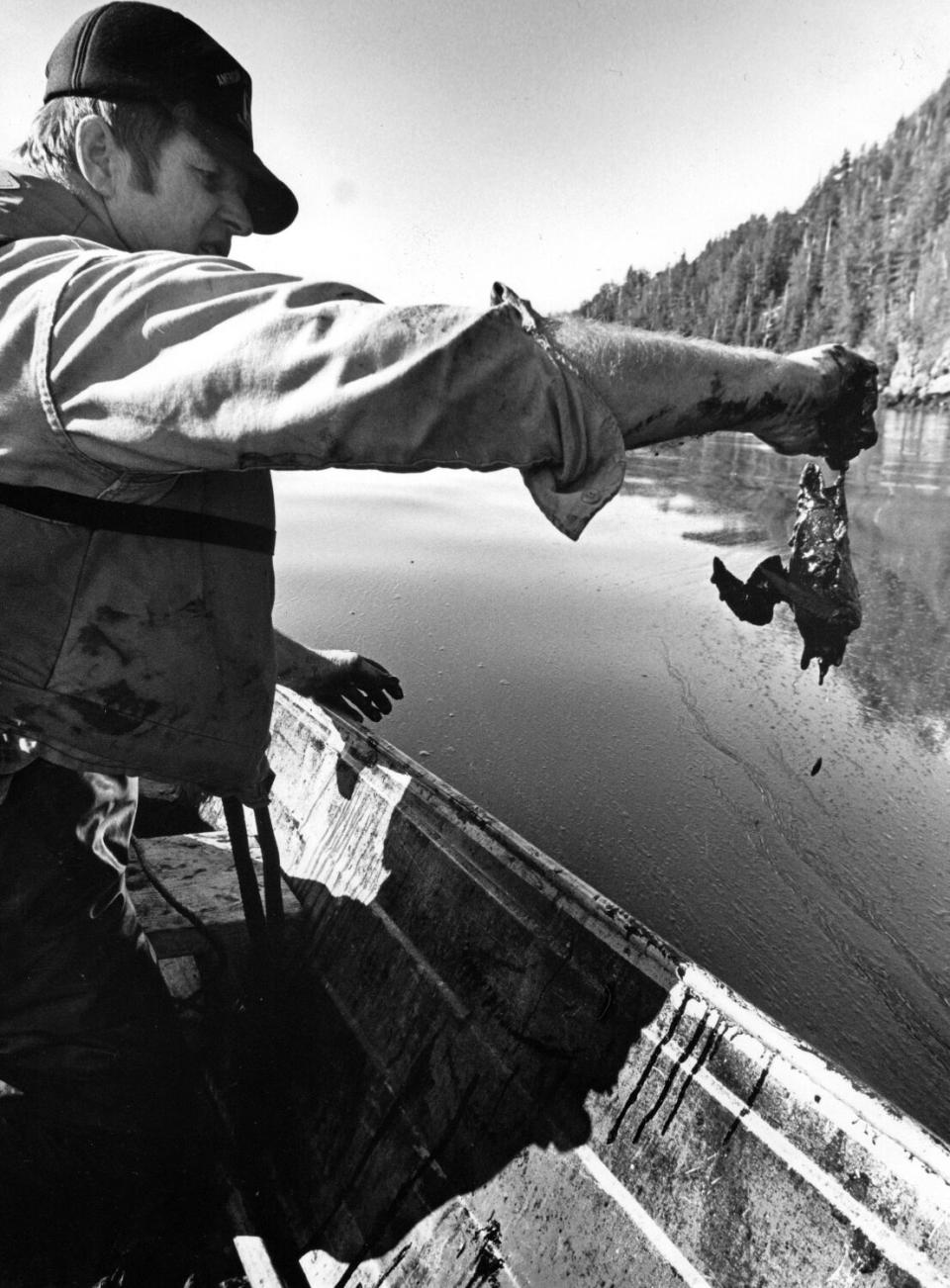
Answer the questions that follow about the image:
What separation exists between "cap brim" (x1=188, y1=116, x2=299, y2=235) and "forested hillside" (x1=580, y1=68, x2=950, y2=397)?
6138 centimetres

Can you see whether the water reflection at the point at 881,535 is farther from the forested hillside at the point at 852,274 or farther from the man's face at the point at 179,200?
the forested hillside at the point at 852,274

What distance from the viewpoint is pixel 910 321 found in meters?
75.7

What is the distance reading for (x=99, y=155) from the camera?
1.72m

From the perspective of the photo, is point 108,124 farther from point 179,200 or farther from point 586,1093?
point 586,1093

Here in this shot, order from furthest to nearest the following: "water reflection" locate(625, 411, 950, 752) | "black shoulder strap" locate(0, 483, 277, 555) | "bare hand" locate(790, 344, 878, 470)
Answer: "water reflection" locate(625, 411, 950, 752) → "black shoulder strap" locate(0, 483, 277, 555) → "bare hand" locate(790, 344, 878, 470)

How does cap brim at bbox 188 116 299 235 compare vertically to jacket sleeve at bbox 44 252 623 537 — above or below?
above

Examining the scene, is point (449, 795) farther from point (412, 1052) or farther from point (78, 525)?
point (78, 525)

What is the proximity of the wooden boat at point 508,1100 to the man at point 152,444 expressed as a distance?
0.50m

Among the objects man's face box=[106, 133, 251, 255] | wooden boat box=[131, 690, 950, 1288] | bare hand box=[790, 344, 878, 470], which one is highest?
man's face box=[106, 133, 251, 255]

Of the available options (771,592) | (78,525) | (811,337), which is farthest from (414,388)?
(811,337)

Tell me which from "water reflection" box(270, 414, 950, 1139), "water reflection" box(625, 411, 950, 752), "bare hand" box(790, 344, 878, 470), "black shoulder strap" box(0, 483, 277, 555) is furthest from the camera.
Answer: "water reflection" box(625, 411, 950, 752)

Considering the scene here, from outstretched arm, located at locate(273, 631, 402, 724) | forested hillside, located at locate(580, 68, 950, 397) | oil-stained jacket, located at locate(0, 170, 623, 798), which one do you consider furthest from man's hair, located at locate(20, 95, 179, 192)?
forested hillside, located at locate(580, 68, 950, 397)

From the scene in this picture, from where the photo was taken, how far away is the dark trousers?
2049mm

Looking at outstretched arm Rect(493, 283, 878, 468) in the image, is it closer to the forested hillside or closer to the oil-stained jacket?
the oil-stained jacket
